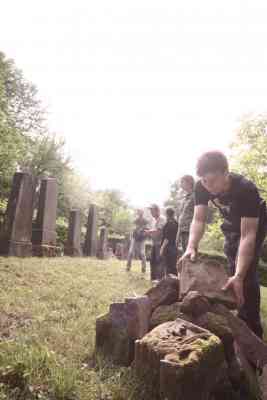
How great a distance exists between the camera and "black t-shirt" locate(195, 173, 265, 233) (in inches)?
130

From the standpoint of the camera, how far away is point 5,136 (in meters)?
27.0

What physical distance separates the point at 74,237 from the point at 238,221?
997cm

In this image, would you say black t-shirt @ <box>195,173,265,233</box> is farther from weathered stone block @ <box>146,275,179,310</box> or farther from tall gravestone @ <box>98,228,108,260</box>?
tall gravestone @ <box>98,228,108,260</box>

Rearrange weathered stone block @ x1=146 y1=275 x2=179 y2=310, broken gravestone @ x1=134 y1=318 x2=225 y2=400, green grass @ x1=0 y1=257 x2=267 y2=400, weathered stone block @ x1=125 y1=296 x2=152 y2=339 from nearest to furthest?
broken gravestone @ x1=134 y1=318 x2=225 y2=400
green grass @ x1=0 y1=257 x2=267 y2=400
weathered stone block @ x1=125 y1=296 x2=152 y2=339
weathered stone block @ x1=146 y1=275 x2=179 y2=310

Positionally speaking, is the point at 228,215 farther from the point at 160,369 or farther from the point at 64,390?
the point at 64,390

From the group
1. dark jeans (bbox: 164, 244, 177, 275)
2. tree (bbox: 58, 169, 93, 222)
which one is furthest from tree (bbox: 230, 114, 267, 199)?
tree (bbox: 58, 169, 93, 222)

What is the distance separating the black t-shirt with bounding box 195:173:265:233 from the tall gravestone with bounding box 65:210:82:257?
9.71 m

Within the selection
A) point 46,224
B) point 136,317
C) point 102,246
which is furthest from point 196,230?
point 102,246

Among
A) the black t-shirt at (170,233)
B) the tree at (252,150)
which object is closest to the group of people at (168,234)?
the black t-shirt at (170,233)

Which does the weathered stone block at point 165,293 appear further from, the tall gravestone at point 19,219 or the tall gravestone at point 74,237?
the tall gravestone at point 74,237

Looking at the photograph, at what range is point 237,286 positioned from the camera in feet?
10.6

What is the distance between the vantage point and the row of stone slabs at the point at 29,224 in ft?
29.2

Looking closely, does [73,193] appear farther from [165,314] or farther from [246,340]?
[246,340]

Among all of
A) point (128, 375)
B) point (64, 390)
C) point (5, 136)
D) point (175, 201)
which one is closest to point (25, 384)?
point (64, 390)
